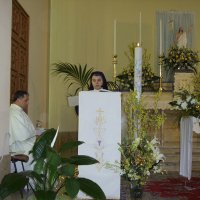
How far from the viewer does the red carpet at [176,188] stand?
5465 millimetres

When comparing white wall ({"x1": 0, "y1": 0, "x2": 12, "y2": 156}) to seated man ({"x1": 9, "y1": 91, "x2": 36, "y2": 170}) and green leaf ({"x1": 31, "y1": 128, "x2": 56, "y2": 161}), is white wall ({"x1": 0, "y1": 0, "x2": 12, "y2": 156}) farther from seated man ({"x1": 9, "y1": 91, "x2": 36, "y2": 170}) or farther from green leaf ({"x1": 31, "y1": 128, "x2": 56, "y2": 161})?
seated man ({"x1": 9, "y1": 91, "x2": 36, "y2": 170})

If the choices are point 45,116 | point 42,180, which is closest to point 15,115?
point 42,180

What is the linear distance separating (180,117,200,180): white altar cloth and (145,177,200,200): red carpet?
211 millimetres

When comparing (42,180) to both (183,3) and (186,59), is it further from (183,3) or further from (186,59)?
(183,3)

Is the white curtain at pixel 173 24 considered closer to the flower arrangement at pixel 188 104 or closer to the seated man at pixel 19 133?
the flower arrangement at pixel 188 104

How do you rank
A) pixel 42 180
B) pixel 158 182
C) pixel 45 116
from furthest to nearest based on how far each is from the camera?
pixel 45 116
pixel 158 182
pixel 42 180

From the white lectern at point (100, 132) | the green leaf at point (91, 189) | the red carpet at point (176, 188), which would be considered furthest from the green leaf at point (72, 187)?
the red carpet at point (176, 188)

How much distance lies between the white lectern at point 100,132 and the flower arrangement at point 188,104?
148 cm

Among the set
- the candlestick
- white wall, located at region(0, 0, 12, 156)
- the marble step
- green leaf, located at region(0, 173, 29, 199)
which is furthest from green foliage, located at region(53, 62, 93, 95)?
green leaf, located at region(0, 173, 29, 199)

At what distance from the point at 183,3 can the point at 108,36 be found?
217 cm

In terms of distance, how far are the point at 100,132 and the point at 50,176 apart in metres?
1.62

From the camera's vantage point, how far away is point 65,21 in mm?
10633

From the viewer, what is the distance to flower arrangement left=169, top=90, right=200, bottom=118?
5941 mm

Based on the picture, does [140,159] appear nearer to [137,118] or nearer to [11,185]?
[137,118]
